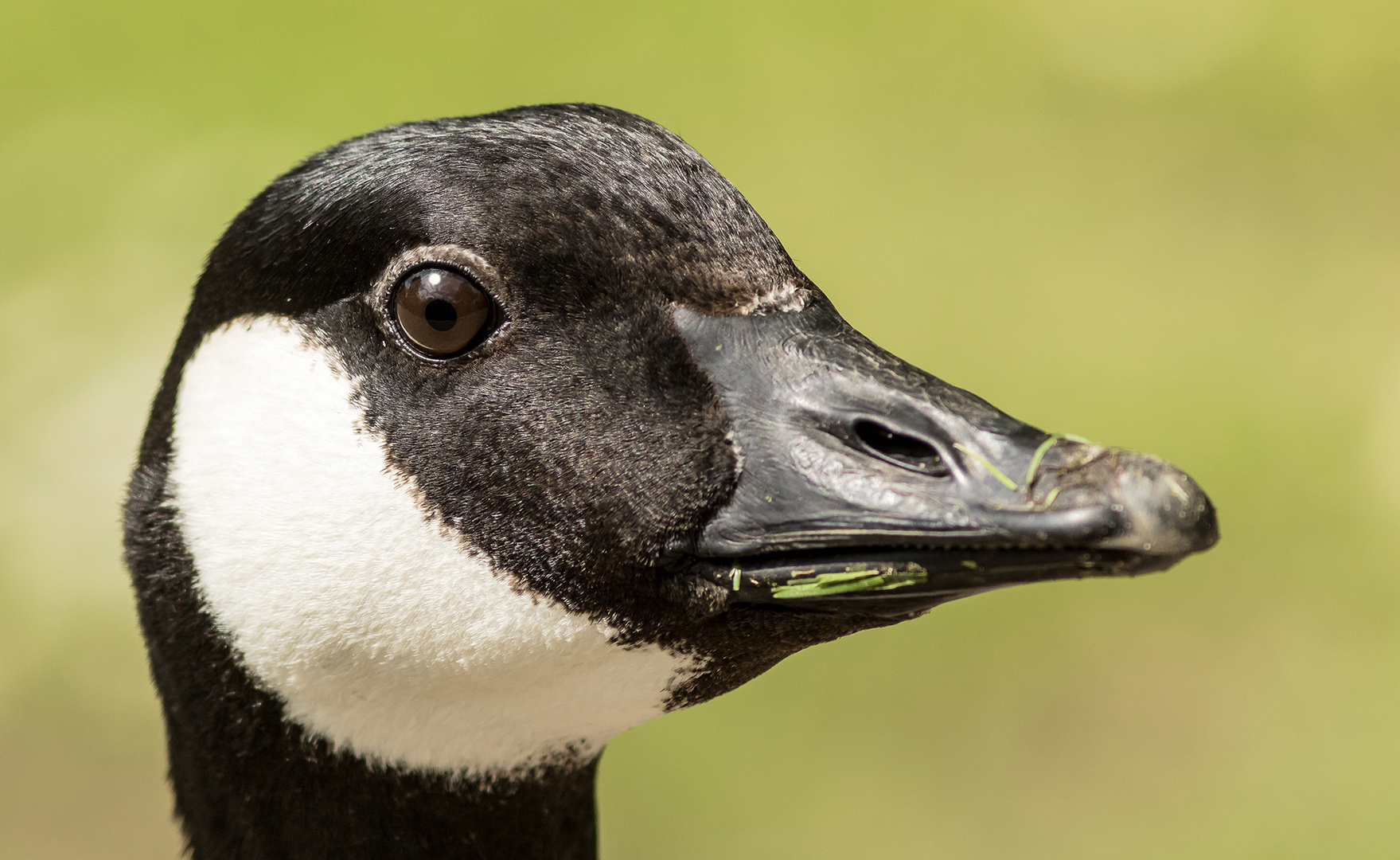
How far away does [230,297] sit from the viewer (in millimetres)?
2027

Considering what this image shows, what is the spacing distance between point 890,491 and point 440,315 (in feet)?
2.17

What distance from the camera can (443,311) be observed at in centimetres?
183

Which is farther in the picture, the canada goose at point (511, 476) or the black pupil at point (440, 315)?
the black pupil at point (440, 315)

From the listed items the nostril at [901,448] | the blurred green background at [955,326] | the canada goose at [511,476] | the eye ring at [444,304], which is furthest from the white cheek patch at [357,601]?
the blurred green background at [955,326]

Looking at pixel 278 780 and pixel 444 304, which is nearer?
pixel 444 304

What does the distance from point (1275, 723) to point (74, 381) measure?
471 centimetres

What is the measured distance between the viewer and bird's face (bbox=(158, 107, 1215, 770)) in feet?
5.48

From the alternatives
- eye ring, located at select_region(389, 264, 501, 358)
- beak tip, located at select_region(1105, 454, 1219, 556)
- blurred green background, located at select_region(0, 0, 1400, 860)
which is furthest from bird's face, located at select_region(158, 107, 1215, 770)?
blurred green background, located at select_region(0, 0, 1400, 860)

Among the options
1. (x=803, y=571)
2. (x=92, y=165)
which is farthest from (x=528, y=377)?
(x=92, y=165)

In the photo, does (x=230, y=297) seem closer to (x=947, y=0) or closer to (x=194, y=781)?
(x=194, y=781)

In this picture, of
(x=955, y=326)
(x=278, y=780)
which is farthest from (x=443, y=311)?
(x=955, y=326)

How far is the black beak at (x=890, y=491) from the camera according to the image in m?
1.49

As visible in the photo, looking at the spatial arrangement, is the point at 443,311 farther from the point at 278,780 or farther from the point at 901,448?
the point at 278,780

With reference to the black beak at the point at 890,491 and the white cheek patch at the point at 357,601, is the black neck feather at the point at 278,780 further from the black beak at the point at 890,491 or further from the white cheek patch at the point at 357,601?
the black beak at the point at 890,491
